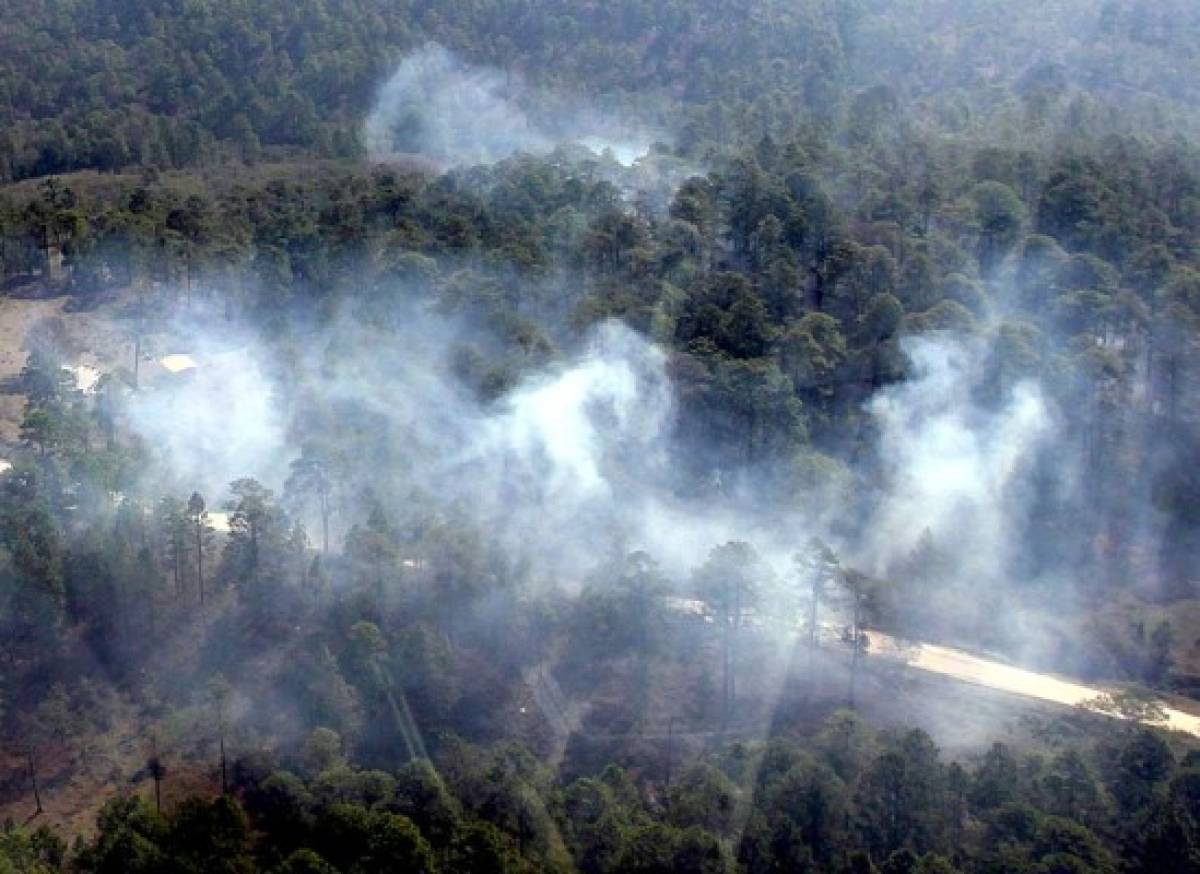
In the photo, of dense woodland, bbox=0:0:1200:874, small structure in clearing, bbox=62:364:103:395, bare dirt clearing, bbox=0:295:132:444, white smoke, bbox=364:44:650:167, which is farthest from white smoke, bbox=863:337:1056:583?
white smoke, bbox=364:44:650:167

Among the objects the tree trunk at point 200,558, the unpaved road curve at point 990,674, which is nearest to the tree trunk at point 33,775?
the tree trunk at point 200,558

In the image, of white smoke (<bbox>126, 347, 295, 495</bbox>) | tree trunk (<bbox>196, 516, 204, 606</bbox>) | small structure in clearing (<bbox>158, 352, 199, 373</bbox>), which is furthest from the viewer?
small structure in clearing (<bbox>158, 352, 199, 373</bbox>)

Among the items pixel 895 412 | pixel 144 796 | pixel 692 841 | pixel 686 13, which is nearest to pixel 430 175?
pixel 686 13

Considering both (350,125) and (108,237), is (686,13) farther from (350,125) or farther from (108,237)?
(108,237)

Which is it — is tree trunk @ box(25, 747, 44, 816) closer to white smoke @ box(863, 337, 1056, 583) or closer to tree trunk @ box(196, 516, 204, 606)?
tree trunk @ box(196, 516, 204, 606)

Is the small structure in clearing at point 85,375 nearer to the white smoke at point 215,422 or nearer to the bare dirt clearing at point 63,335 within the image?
the bare dirt clearing at point 63,335

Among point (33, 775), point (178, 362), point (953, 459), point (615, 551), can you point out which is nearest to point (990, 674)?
point (953, 459)
